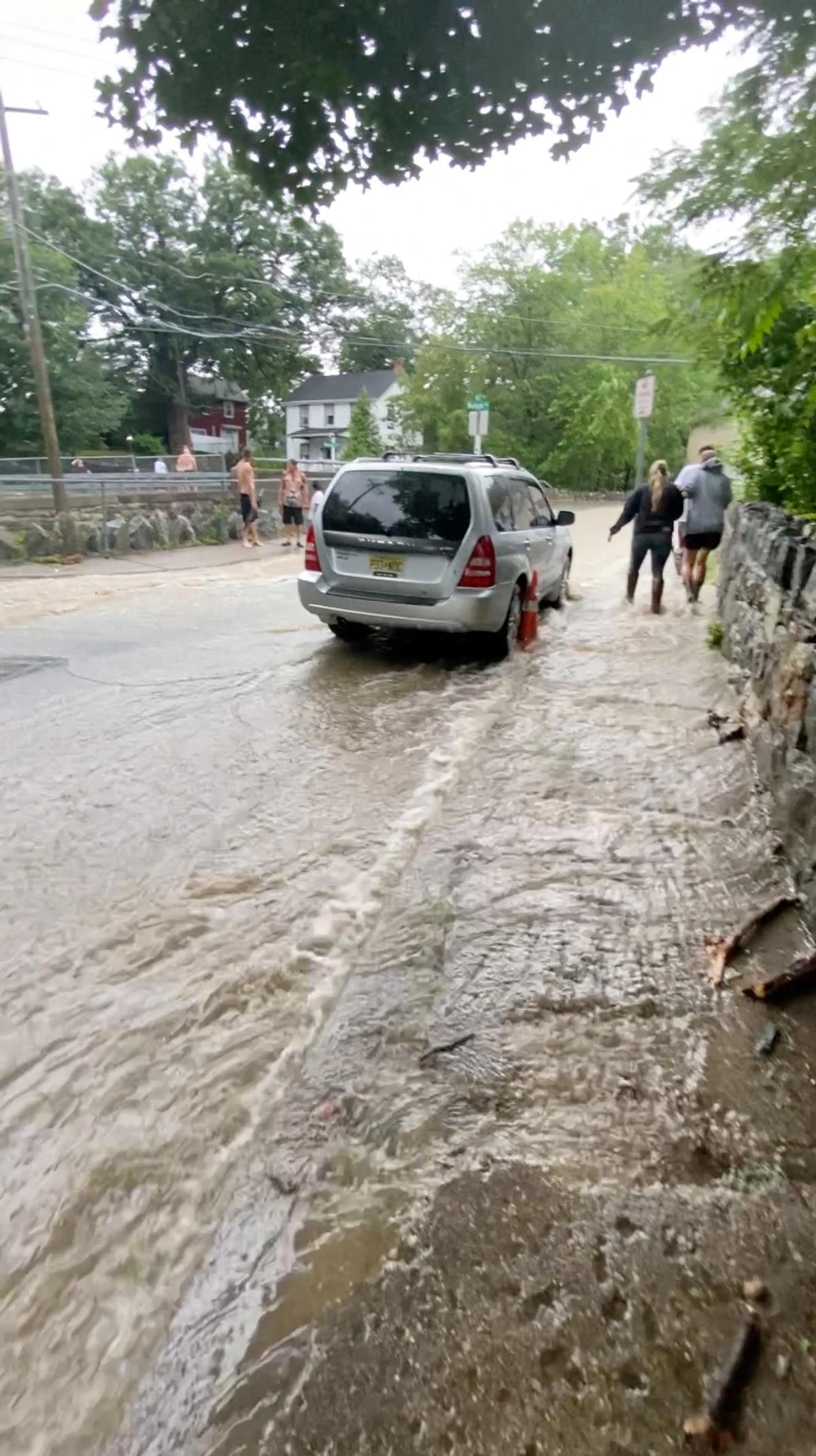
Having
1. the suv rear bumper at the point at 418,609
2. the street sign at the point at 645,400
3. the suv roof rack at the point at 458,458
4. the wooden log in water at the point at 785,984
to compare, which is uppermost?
the street sign at the point at 645,400

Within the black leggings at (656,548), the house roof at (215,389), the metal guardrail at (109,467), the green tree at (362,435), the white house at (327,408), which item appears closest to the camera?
the black leggings at (656,548)

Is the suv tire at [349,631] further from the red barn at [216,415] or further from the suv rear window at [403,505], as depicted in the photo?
the red barn at [216,415]

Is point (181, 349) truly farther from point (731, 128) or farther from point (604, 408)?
point (731, 128)

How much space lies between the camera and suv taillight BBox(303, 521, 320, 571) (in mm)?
8414

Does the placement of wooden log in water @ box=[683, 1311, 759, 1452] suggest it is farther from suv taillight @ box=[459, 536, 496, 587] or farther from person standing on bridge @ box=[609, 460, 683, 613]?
person standing on bridge @ box=[609, 460, 683, 613]

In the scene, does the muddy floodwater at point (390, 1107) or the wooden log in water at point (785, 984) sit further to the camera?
the wooden log in water at point (785, 984)

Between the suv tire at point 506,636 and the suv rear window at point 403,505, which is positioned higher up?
the suv rear window at point 403,505

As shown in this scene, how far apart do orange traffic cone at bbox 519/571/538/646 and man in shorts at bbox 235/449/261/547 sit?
11.9 metres

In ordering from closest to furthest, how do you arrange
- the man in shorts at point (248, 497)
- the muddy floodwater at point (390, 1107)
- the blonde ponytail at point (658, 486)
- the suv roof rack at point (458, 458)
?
the muddy floodwater at point (390, 1107) < the suv roof rack at point (458, 458) < the blonde ponytail at point (658, 486) < the man in shorts at point (248, 497)

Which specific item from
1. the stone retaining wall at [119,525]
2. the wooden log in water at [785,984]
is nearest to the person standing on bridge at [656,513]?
the wooden log in water at [785,984]

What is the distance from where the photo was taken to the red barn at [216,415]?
184 feet

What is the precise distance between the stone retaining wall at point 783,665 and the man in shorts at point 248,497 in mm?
13750

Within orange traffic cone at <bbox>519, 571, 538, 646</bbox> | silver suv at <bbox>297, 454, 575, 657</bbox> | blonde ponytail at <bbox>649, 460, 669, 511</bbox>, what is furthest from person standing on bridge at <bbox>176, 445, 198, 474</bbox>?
orange traffic cone at <bbox>519, 571, 538, 646</bbox>

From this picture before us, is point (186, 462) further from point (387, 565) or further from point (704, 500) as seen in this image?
point (387, 565)
